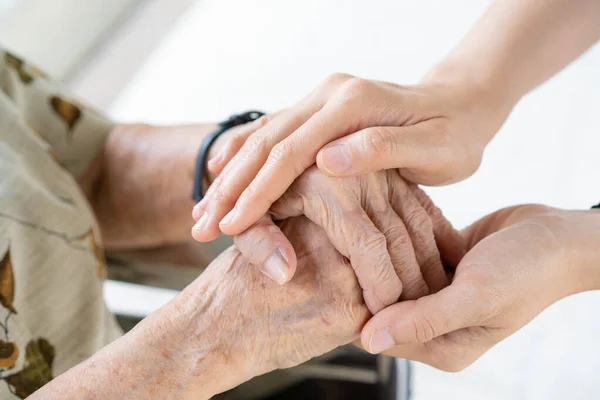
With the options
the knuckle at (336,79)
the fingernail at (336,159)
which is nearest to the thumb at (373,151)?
the fingernail at (336,159)

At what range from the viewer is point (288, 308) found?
2.44ft

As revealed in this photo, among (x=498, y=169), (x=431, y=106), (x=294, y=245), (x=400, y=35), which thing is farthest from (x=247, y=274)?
(x=400, y=35)

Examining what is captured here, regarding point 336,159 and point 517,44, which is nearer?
point 336,159

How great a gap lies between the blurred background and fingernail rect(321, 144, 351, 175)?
18.9 inches

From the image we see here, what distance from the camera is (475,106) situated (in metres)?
0.80

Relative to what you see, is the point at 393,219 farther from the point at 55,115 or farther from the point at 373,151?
the point at 55,115

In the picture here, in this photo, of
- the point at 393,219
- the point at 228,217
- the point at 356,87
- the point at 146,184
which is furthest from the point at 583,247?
the point at 146,184

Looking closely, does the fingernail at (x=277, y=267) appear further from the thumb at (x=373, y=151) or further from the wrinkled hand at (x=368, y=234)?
the thumb at (x=373, y=151)

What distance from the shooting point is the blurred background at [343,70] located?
3.59ft

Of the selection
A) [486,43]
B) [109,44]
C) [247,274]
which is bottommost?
[109,44]

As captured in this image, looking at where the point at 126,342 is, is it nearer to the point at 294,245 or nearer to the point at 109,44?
the point at 294,245

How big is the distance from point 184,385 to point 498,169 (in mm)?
900

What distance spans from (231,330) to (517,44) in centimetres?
59

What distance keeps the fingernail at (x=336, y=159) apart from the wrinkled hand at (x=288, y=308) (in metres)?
0.11
